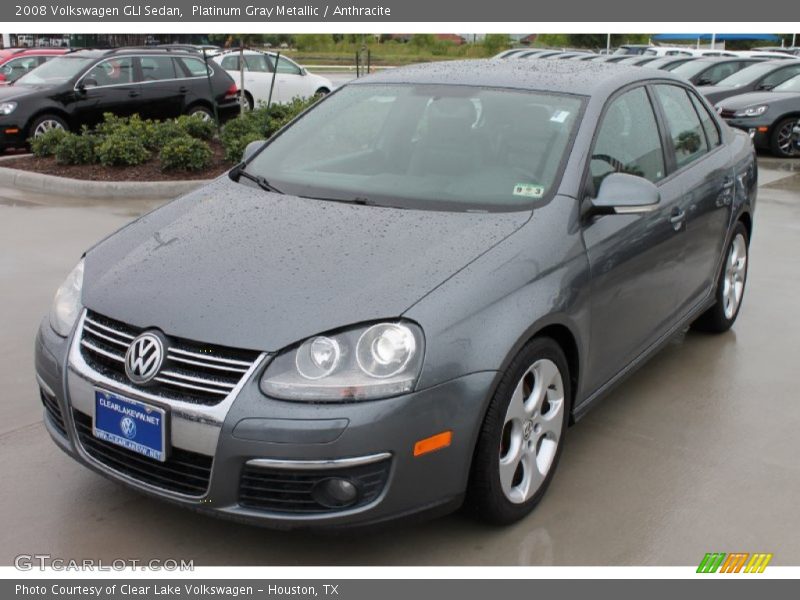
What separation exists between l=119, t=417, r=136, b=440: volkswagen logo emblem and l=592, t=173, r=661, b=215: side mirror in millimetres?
1925

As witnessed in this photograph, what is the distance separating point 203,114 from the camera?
1409 cm

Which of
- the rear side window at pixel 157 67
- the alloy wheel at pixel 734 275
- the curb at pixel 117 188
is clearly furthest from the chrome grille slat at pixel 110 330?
the rear side window at pixel 157 67

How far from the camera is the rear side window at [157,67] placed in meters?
13.7

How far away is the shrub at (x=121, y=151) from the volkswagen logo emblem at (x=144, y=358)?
7.89m

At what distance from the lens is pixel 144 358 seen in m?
2.93

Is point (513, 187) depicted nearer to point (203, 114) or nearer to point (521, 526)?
point (521, 526)

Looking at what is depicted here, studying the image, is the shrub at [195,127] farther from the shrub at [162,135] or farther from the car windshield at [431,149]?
the car windshield at [431,149]

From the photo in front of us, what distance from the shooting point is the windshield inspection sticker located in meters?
3.64

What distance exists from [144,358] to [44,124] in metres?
10.7

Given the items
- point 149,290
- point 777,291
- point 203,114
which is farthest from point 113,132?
point 149,290

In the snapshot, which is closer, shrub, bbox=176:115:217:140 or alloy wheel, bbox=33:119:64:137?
shrub, bbox=176:115:217:140

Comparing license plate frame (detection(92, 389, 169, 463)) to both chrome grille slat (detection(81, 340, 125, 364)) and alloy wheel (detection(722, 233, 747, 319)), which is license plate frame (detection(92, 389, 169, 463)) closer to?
chrome grille slat (detection(81, 340, 125, 364))

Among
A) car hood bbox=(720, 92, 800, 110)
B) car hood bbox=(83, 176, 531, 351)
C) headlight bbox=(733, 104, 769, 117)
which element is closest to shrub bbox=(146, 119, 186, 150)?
car hood bbox=(83, 176, 531, 351)
